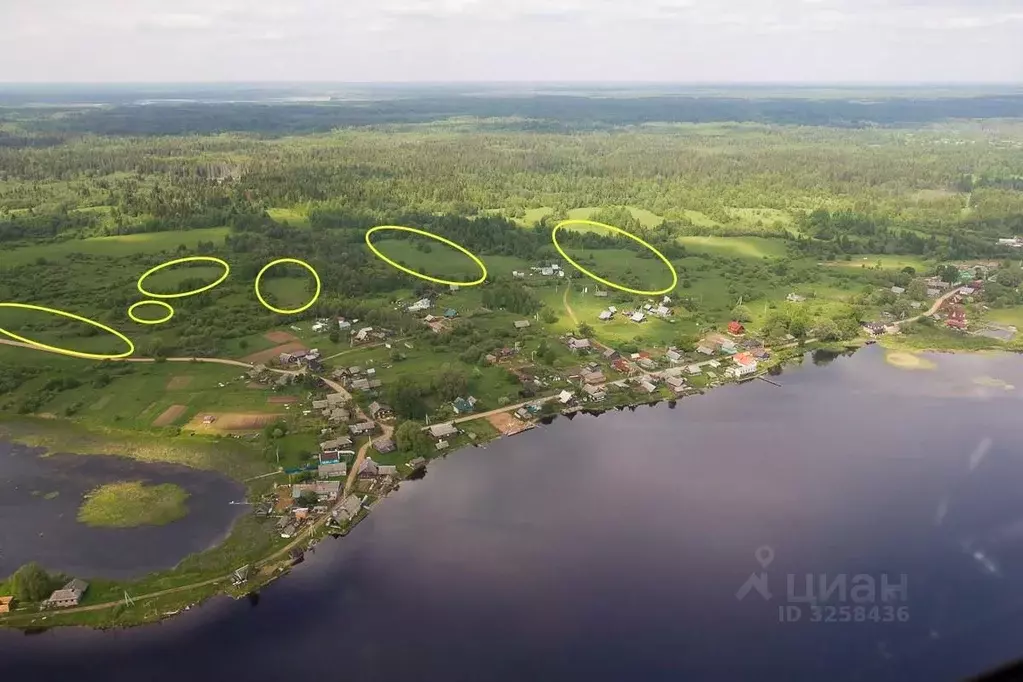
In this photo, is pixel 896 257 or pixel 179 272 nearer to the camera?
pixel 179 272

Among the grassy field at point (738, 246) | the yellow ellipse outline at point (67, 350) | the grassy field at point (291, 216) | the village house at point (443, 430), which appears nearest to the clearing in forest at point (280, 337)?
the yellow ellipse outline at point (67, 350)

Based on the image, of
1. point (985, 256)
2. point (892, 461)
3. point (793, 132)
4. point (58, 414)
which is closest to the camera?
point (892, 461)

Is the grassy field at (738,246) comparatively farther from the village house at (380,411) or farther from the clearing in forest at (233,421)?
the clearing in forest at (233,421)

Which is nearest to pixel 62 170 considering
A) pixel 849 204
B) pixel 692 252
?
pixel 692 252

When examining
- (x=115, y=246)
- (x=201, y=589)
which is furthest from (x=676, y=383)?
(x=115, y=246)

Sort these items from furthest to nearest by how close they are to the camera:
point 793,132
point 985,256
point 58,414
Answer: point 793,132, point 985,256, point 58,414

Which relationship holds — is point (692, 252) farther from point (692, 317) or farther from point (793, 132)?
point (793, 132)

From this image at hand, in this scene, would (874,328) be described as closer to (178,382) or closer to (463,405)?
(463,405)
